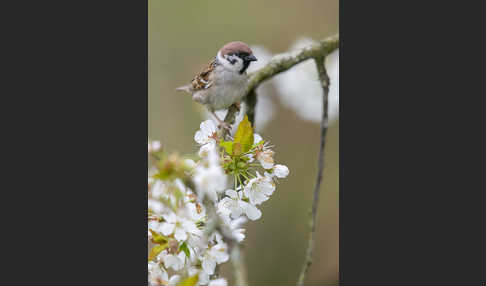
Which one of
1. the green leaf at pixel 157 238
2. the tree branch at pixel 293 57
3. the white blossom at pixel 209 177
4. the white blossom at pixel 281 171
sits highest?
the tree branch at pixel 293 57

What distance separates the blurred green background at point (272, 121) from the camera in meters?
2.23

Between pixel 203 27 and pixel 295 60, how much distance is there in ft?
1.49

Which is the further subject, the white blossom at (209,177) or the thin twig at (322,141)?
the thin twig at (322,141)

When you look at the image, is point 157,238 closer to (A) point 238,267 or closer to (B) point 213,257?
(B) point 213,257

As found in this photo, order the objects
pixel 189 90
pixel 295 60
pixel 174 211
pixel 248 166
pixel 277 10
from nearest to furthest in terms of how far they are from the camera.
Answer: pixel 174 211 → pixel 248 166 → pixel 277 10 → pixel 295 60 → pixel 189 90

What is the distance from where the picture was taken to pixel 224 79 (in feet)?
7.72

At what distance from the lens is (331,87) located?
2.53 metres

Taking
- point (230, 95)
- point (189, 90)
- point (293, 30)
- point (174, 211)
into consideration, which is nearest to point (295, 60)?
point (293, 30)

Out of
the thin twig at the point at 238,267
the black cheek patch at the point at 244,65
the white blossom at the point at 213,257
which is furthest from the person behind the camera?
the black cheek patch at the point at 244,65

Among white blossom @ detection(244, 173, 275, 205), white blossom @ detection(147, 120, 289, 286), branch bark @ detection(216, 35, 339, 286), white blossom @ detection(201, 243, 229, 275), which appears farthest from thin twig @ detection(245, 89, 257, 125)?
white blossom @ detection(201, 243, 229, 275)

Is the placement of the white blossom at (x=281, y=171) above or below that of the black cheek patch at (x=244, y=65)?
below

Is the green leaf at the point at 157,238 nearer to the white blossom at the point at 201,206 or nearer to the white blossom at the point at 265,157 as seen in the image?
the white blossom at the point at 201,206

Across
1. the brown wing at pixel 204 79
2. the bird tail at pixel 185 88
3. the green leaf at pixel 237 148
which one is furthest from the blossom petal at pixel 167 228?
the bird tail at pixel 185 88

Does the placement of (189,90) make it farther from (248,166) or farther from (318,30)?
(248,166)
